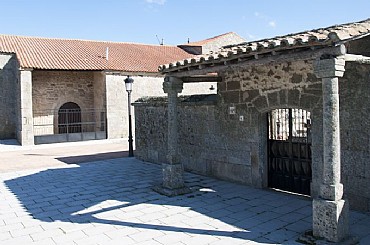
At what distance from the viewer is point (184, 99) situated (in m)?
9.38

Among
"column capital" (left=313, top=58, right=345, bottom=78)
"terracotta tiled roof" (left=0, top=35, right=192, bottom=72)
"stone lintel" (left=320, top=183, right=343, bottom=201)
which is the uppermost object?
"terracotta tiled roof" (left=0, top=35, right=192, bottom=72)

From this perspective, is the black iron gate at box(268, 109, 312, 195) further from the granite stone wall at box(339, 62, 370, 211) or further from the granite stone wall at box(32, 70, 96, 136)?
the granite stone wall at box(32, 70, 96, 136)

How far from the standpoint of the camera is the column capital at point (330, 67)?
432 centimetres

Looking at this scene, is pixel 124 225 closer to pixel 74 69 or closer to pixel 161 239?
pixel 161 239

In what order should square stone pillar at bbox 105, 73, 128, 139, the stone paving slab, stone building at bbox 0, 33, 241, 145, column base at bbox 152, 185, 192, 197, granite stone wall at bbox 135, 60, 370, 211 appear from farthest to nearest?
1. square stone pillar at bbox 105, 73, 128, 139
2. stone building at bbox 0, 33, 241, 145
3. column base at bbox 152, 185, 192, 197
4. granite stone wall at bbox 135, 60, 370, 211
5. the stone paving slab

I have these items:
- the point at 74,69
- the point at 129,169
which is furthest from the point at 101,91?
the point at 129,169

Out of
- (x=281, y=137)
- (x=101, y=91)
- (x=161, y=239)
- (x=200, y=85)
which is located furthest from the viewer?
(x=200, y=85)

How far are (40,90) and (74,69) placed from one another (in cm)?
278

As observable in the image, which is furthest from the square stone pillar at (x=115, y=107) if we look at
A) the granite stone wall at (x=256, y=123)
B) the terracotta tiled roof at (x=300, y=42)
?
the terracotta tiled roof at (x=300, y=42)

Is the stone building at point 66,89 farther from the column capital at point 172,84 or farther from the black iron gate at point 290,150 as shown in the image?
the black iron gate at point 290,150

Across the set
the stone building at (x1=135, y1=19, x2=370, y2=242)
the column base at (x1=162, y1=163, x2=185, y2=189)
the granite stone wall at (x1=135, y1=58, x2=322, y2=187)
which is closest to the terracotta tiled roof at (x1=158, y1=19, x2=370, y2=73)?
the stone building at (x1=135, y1=19, x2=370, y2=242)

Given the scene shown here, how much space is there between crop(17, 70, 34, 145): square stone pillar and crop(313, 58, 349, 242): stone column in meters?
16.6

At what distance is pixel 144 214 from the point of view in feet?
19.2

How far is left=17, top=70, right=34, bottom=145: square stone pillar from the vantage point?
57.6 ft
